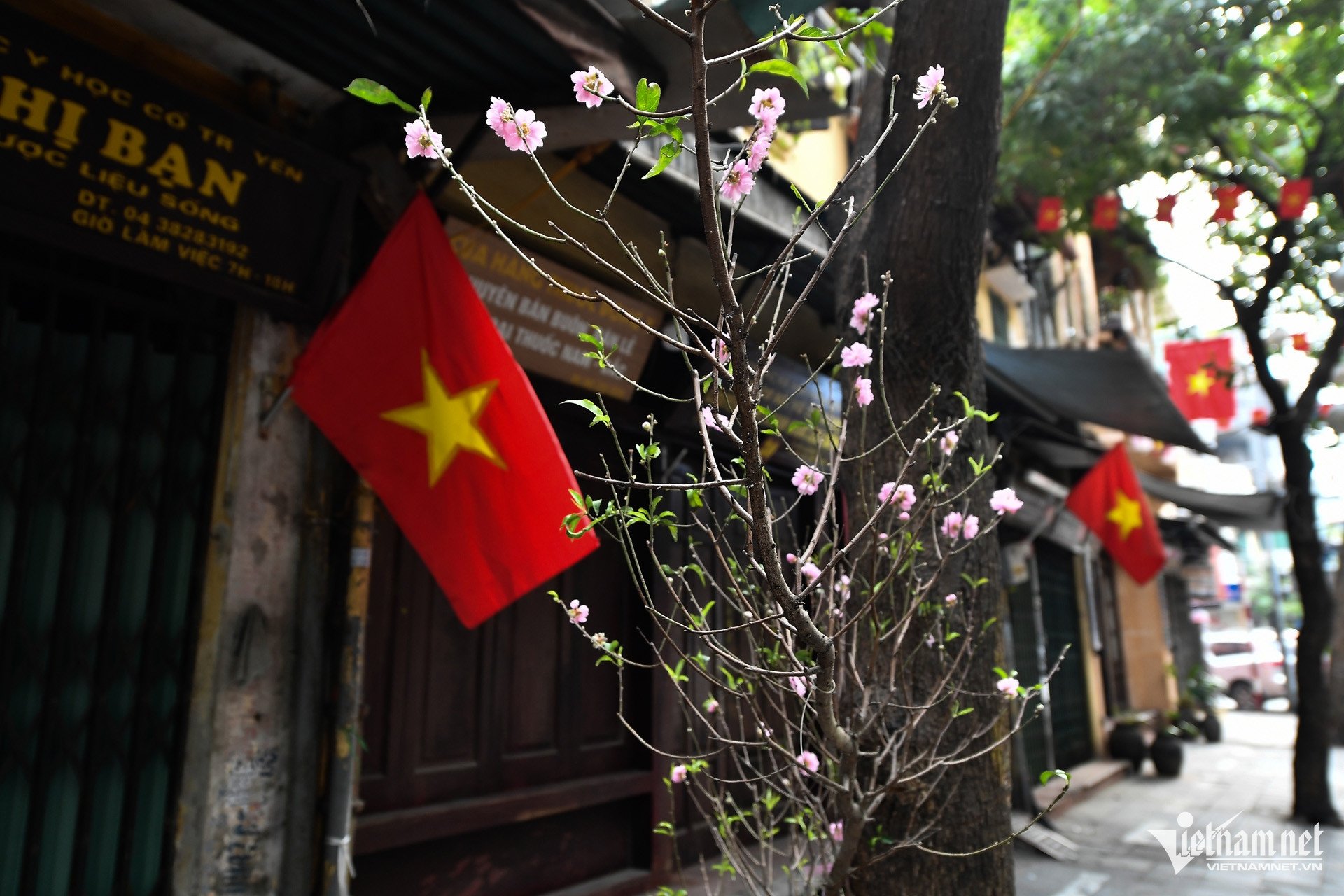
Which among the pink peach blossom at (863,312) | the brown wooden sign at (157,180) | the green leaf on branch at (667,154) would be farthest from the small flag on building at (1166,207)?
the green leaf on branch at (667,154)

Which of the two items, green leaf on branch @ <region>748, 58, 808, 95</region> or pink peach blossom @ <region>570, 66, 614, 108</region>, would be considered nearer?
green leaf on branch @ <region>748, 58, 808, 95</region>

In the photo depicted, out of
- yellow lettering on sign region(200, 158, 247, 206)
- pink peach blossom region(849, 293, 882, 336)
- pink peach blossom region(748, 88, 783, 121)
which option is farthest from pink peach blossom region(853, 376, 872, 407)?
yellow lettering on sign region(200, 158, 247, 206)

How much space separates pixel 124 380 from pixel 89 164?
923mm

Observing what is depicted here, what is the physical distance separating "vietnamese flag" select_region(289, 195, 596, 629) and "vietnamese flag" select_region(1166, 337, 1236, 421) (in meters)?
11.9

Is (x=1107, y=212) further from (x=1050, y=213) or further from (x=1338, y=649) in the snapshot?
(x=1338, y=649)

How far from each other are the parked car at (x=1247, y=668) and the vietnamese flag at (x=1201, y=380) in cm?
1506

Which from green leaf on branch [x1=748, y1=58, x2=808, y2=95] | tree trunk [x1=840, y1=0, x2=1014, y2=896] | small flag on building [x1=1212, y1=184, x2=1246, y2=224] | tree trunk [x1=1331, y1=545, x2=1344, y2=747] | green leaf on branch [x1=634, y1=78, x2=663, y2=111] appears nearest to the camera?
green leaf on branch [x1=748, y1=58, x2=808, y2=95]

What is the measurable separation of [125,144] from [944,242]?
3.20 meters

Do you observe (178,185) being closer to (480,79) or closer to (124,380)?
(124,380)

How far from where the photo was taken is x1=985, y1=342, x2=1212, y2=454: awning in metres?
8.38

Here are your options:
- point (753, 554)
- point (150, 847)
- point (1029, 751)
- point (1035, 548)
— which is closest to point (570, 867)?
point (150, 847)

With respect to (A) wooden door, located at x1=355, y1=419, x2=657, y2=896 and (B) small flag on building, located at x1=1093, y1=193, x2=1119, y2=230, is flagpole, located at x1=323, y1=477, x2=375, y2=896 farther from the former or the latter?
(B) small flag on building, located at x1=1093, y1=193, x2=1119, y2=230

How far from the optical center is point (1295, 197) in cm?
911

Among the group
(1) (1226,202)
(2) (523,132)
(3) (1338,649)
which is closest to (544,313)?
(2) (523,132)
